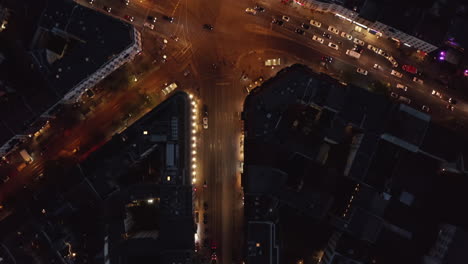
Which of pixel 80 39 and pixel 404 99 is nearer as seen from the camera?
pixel 80 39

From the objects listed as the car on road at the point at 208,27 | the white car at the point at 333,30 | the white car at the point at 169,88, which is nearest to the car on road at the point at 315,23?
the white car at the point at 333,30

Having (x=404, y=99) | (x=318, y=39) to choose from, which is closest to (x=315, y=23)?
(x=318, y=39)

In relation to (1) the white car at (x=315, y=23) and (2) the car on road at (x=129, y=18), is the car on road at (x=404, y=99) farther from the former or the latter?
(2) the car on road at (x=129, y=18)

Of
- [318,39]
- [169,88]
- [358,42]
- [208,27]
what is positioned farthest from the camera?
[208,27]

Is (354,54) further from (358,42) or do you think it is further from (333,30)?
(333,30)

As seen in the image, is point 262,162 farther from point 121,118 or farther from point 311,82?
point 121,118

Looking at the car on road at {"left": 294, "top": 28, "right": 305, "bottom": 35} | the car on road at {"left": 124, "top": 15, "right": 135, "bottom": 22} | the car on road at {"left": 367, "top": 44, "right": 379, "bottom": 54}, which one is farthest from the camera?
the car on road at {"left": 124, "top": 15, "right": 135, "bottom": 22}

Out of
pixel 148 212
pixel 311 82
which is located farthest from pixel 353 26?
pixel 148 212

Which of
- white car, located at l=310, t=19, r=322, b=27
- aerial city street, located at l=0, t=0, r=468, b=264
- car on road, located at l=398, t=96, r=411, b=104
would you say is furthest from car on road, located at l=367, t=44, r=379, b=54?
white car, located at l=310, t=19, r=322, b=27

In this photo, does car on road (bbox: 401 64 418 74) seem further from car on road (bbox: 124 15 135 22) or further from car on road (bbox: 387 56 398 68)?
car on road (bbox: 124 15 135 22)
